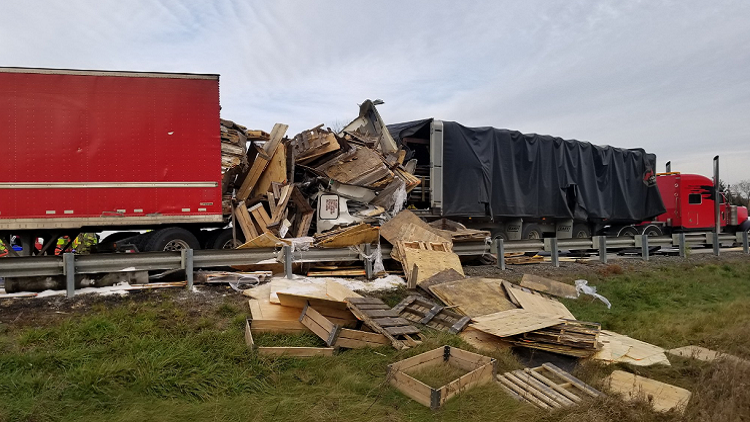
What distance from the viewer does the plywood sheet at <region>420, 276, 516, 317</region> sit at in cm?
704

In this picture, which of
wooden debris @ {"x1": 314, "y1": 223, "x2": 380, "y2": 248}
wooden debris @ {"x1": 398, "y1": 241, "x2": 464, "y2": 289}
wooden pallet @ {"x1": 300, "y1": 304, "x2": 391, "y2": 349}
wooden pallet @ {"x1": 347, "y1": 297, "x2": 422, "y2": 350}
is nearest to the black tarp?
wooden debris @ {"x1": 398, "y1": 241, "x2": 464, "y2": 289}

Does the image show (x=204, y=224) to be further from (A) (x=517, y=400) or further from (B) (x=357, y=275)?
(A) (x=517, y=400)

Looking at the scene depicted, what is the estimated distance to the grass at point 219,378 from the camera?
407cm

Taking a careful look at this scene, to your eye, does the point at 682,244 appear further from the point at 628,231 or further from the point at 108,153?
the point at 108,153

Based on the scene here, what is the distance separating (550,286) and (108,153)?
8.13 metres

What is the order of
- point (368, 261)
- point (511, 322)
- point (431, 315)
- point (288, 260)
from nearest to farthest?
point (511, 322)
point (431, 315)
point (288, 260)
point (368, 261)

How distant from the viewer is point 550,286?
8656mm

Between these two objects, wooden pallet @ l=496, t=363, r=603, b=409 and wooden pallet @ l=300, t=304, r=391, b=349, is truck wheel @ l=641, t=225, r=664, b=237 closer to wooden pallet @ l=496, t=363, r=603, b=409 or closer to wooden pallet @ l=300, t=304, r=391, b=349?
wooden pallet @ l=496, t=363, r=603, b=409

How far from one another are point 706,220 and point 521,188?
379 inches

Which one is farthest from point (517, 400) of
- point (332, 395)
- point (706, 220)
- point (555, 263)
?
point (706, 220)

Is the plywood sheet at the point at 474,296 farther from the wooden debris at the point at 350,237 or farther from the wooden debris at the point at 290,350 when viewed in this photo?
the wooden debris at the point at 290,350

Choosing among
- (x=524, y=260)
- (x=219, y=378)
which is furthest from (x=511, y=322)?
(x=524, y=260)

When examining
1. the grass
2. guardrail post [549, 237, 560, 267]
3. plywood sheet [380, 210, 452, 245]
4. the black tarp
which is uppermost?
the black tarp

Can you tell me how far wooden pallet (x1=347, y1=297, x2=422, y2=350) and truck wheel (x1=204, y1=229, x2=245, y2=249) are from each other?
15.4 feet
